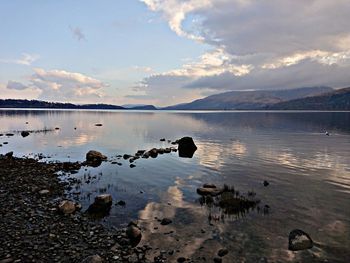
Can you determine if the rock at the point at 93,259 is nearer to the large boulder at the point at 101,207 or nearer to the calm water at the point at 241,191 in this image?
the calm water at the point at 241,191

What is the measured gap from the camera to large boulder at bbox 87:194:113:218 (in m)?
21.3

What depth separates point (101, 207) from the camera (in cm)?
2231

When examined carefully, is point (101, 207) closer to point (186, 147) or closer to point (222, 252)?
point (222, 252)

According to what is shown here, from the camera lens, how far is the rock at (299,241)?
16516 millimetres

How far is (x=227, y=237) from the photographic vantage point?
1794cm

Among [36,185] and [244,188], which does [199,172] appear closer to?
[244,188]

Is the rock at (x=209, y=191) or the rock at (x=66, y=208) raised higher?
the rock at (x=66, y=208)

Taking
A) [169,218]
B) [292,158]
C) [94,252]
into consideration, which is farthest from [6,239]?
[292,158]

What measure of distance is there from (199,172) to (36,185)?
18651 mm

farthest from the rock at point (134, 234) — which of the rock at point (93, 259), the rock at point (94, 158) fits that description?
the rock at point (94, 158)

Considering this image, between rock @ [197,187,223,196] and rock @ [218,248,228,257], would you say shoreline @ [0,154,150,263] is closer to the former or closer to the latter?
rock @ [218,248,228,257]

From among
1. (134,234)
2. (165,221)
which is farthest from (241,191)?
(134,234)

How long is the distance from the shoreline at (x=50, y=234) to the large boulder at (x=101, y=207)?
0.83 metres

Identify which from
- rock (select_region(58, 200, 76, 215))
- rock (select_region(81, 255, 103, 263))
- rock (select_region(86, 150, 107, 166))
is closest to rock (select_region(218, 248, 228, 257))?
rock (select_region(81, 255, 103, 263))
